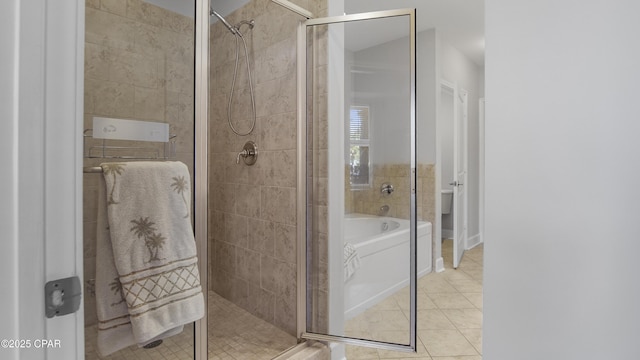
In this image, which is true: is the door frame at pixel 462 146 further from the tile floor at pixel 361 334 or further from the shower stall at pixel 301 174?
the shower stall at pixel 301 174

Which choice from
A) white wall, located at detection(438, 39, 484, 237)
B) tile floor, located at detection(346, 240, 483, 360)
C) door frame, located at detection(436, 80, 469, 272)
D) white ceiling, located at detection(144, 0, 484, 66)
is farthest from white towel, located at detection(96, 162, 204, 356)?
white wall, located at detection(438, 39, 484, 237)

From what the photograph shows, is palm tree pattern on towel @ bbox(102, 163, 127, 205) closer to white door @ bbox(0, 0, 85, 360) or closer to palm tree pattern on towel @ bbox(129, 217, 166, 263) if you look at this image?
palm tree pattern on towel @ bbox(129, 217, 166, 263)

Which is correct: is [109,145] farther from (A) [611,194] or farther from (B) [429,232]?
(B) [429,232]

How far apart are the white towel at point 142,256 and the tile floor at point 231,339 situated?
3.4 inches

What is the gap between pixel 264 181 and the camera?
2002 millimetres

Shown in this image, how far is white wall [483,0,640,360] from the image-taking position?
2.56 feet

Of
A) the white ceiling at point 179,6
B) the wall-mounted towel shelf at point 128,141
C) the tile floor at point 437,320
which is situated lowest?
the tile floor at point 437,320

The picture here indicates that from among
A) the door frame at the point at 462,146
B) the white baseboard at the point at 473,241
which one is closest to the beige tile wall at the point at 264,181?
the door frame at the point at 462,146

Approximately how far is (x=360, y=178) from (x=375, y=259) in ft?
1.57

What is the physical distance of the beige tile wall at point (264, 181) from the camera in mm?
1842

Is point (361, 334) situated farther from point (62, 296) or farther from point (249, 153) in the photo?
point (62, 296)

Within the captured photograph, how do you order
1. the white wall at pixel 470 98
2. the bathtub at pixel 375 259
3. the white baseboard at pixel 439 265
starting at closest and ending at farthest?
the bathtub at pixel 375 259 → the white baseboard at pixel 439 265 → the white wall at pixel 470 98

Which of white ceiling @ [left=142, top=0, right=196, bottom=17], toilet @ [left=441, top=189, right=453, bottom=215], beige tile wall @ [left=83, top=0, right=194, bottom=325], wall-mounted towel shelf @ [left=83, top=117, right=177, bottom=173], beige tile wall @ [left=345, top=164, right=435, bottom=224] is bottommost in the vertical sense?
toilet @ [left=441, top=189, right=453, bottom=215]

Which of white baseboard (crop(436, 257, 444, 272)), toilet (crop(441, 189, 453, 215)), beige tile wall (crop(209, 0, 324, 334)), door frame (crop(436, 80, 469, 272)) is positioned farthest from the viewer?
toilet (crop(441, 189, 453, 215))
